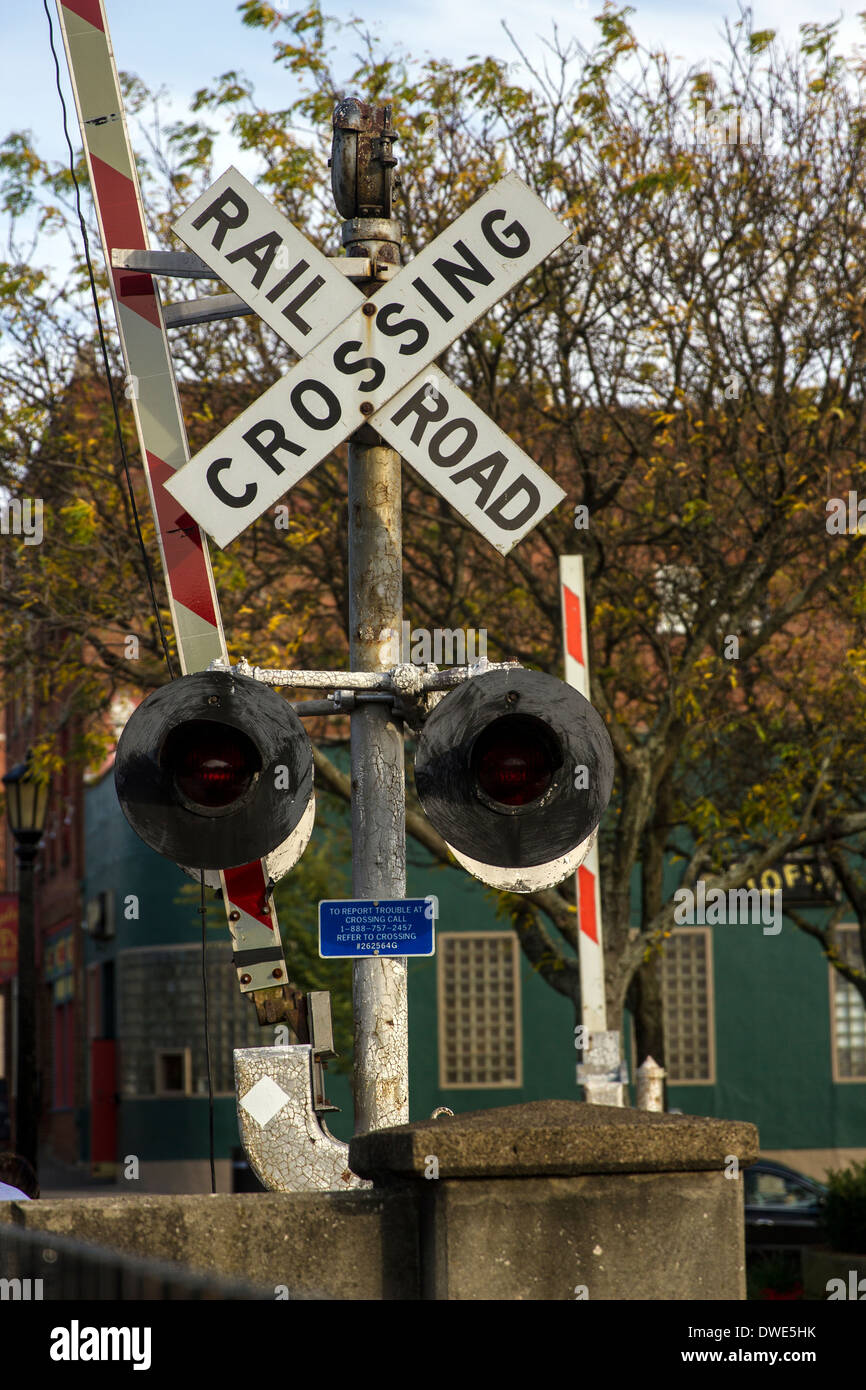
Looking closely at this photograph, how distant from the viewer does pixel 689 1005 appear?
27.5m

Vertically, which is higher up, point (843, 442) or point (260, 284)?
point (843, 442)

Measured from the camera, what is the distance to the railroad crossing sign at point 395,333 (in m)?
4.58

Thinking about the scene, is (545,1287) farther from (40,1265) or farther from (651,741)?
(651,741)

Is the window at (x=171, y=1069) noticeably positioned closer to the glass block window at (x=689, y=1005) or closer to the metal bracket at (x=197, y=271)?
the glass block window at (x=689, y=1005)

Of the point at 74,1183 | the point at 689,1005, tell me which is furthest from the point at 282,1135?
the point at 74,1183

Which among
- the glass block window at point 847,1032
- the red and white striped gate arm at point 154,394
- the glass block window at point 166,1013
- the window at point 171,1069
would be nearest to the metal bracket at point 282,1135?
the red and white striped gate arm at point 154,394

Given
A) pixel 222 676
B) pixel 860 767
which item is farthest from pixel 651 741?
pixel 222 676

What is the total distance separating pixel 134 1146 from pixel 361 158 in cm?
2690

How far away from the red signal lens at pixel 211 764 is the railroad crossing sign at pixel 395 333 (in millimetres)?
861

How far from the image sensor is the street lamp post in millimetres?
16234
